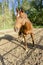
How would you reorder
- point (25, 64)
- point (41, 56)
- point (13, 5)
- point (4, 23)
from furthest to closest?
point (13, 5) < point (4, 23) < point (41, 56) < point (25, 64)

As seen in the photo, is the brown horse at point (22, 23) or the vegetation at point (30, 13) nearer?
the brown horse at point (22, 23)

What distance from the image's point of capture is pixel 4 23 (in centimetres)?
Result: 1862

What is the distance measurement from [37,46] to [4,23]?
12.7m

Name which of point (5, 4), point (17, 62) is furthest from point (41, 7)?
point (17, 62)

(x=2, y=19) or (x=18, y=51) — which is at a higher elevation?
(x=18, y=51)

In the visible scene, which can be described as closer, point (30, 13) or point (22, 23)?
point (22, 23)

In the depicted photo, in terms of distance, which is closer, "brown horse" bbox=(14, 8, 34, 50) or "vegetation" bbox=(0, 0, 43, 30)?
"brown horse" bbox=(14, 8, 34, 50)

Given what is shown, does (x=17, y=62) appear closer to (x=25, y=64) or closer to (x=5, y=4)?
(x=25, y=64)

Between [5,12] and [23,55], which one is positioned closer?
[23,55]

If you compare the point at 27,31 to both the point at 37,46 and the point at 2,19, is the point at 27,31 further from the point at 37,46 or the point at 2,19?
the point at 2,19

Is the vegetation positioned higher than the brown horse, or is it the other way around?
the brown horse

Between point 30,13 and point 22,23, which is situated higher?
point 22,23

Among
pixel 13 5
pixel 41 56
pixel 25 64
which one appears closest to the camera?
pixel 25 64

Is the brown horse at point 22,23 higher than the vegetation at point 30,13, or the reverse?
the brown horse at point 22,23
